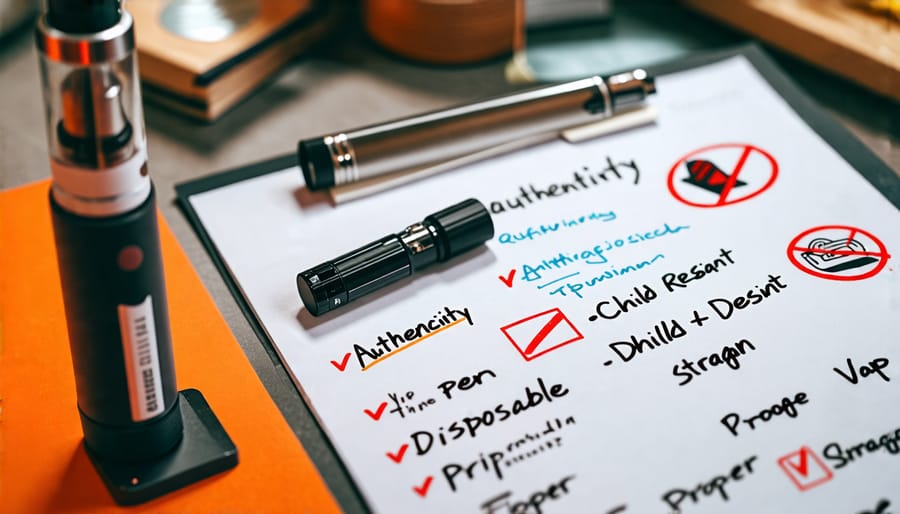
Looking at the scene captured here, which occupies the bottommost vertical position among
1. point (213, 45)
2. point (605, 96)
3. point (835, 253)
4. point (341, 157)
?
point (835, 253)

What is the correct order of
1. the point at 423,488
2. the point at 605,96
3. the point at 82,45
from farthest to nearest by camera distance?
the point at 605,96
the point at 423,488
the point at 82,45

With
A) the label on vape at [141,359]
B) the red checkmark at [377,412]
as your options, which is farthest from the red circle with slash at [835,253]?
the label on vape at [141,359]

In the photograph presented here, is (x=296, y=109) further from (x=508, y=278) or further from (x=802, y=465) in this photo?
(x=802, y=465)

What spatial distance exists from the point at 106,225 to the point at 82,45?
71 mm

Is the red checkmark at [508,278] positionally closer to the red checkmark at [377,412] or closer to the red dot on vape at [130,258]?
the red checkmark at [377,412]

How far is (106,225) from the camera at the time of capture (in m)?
0.36

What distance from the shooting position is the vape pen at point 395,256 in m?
0.52

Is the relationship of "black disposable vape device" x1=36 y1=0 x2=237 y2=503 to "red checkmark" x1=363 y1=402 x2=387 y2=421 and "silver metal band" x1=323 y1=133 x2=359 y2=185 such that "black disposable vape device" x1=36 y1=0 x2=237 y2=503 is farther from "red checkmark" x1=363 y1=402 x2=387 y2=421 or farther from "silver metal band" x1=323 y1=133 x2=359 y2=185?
"silver metal band" x1=323 y1=133 x2=359 y2=185

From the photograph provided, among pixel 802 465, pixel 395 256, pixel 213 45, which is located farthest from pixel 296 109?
pixel 802 465

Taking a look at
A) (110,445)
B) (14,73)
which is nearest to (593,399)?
(110,445)

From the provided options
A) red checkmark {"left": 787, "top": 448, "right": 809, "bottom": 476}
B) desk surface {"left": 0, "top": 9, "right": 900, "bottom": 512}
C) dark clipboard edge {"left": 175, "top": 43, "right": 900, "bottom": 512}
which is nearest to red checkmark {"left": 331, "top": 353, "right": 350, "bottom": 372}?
dark clipboard edge {"left": 175, "top": 43, "right": 900, "bottom": 512}

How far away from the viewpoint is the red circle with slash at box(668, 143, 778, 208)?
0.61 metres

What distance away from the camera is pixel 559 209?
60 centimetres

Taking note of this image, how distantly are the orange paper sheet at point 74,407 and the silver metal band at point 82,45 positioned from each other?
206 mm
